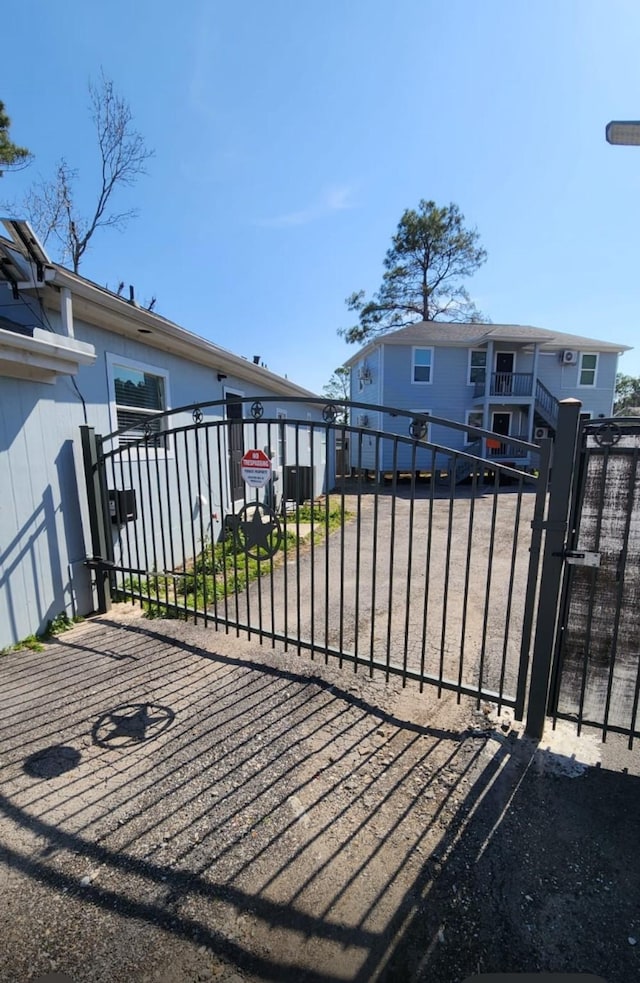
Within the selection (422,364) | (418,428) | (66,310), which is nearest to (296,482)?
(418,428)

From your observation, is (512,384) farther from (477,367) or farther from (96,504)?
(96,504)

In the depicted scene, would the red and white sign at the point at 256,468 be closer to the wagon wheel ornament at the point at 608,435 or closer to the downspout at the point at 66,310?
the downspout at the point at 66,310

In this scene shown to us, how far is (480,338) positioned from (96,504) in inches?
699

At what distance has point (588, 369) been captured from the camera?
19703 mm

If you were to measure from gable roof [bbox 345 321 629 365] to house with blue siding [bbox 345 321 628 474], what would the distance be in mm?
40

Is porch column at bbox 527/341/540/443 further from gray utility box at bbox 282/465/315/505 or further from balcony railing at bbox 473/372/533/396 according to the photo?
gray utility box at bbox 282/465/315/505

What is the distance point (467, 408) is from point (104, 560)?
17709mm

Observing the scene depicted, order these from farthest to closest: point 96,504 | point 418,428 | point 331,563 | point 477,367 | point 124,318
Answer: point 477,367
point 331,563
point 124,318
point 96,504
point 418,428

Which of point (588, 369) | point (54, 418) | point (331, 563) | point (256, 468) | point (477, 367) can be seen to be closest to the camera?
point (256, 468)

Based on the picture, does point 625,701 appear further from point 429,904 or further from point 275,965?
point 275,965

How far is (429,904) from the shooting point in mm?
1638

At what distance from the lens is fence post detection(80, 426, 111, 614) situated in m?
4.20

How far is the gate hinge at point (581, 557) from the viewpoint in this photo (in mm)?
2268

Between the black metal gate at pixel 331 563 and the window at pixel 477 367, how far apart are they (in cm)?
1207
